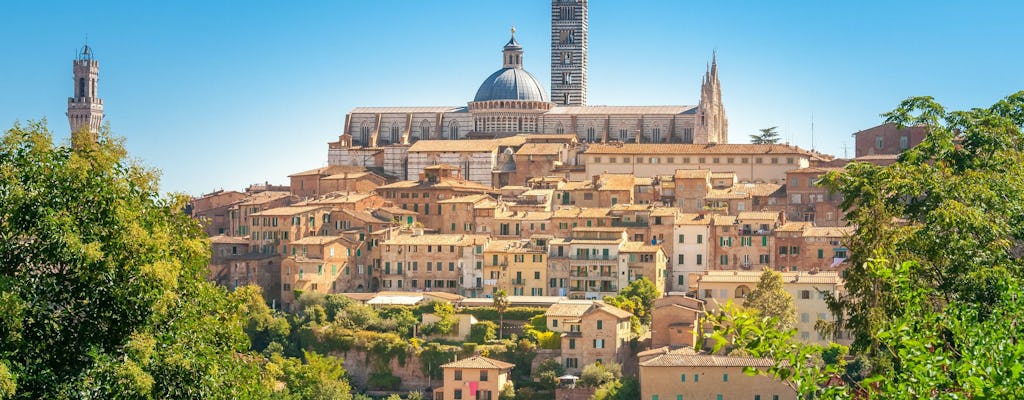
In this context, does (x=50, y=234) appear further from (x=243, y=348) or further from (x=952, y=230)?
(x=952, y=230)

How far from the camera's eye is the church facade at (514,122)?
91.8 meters

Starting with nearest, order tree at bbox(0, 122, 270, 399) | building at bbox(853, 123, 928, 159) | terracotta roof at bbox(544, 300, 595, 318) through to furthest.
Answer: tree at bbox(0, 122, 270, 399)
terracotta roof at bbox(544, 300, 595, 318)
building at bbox(853, 123, 928, 159)

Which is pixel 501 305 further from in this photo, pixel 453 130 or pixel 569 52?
pixel 569 52

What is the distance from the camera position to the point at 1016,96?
29219 mm

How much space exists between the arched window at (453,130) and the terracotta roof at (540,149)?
12.5 meters

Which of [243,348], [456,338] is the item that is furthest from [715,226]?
[243,348]

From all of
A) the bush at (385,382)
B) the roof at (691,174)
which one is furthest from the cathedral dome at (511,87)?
the bush at (385,382)

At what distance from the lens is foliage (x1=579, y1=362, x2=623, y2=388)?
51.0 metres

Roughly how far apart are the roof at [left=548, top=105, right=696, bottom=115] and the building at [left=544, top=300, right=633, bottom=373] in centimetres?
4089

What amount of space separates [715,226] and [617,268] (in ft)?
18.0

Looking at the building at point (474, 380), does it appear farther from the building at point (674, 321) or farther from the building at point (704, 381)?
the building at point (704, 381)

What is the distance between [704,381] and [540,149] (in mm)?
37145

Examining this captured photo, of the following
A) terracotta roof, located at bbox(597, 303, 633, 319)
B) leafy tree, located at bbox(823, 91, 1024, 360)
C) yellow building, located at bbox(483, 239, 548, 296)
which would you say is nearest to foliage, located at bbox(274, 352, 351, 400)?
terracotta roof, located at bbox(597, 303, 633, 319)

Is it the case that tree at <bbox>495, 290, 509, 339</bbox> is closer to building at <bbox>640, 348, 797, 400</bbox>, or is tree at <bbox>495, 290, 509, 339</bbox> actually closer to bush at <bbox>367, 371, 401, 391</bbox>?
bush at <bbox>367, 371, 401, 391</bbox>
